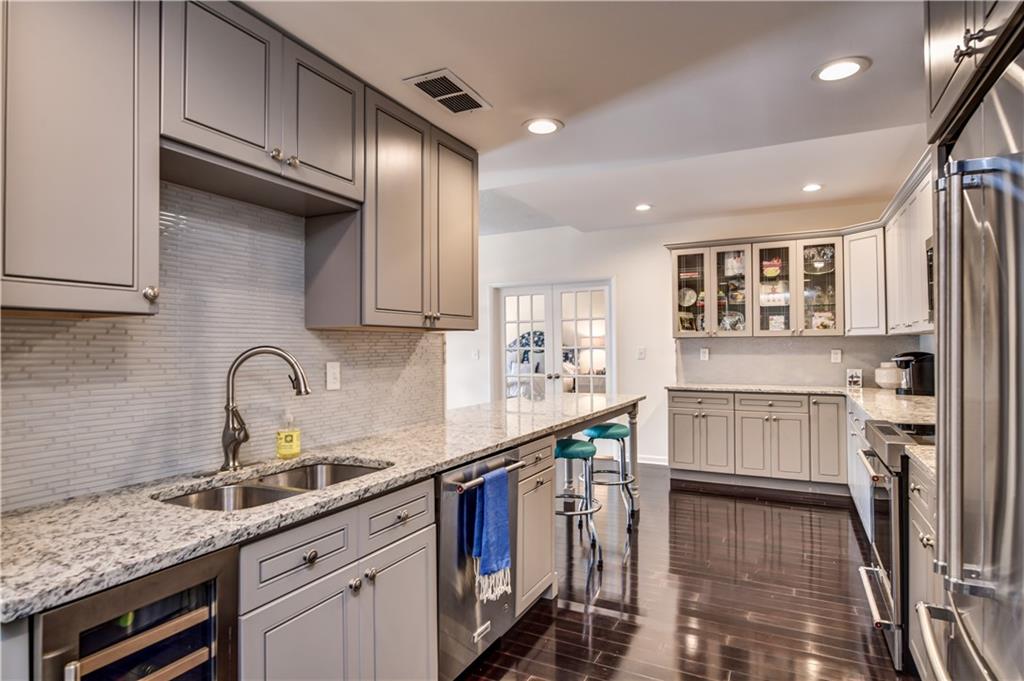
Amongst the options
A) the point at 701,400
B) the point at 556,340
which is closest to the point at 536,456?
the point at 701,400

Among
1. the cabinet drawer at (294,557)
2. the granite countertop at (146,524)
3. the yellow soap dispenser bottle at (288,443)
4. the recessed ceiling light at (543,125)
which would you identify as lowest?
the cabinet drawer at (294,557)

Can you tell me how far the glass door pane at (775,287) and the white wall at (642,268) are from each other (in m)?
0.41

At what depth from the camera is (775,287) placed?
16.9ft

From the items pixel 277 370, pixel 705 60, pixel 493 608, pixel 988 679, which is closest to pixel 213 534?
pixel 277 370

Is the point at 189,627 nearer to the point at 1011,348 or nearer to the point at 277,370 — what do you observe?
the point at 277,370

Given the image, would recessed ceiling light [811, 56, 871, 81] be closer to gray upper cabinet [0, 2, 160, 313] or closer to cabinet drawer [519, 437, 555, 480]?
cabinet drawer [519, 437, 555, 480]

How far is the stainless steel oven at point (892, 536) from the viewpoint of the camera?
87.0 inches

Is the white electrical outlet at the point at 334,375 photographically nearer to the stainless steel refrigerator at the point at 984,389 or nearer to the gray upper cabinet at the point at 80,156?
the gray upper cabinet at the point at 80,156

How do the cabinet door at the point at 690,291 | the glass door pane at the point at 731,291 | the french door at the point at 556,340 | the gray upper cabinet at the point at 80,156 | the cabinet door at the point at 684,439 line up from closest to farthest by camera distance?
the gray upper cabinet at the point at 80,156, the cabinet door at the point at 684,439, the glass door pane at the point at 731,291, the cabinet door at the point at 690,291, the french door at the point at 556,340

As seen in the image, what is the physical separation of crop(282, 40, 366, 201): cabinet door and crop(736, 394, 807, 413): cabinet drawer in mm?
4046

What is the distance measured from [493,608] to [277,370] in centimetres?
128

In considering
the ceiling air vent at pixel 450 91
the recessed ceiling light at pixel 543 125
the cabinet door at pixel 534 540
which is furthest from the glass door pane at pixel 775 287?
the ceiling air vent at pixel 450 91

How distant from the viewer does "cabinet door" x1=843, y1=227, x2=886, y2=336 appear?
A: 453 cm

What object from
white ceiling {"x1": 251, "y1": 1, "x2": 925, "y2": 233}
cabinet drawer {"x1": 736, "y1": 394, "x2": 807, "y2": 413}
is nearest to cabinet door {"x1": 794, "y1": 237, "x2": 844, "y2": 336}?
cabinet drawer {"x1": 736, "y1": 394, "x2": 807, "y2": 413}
